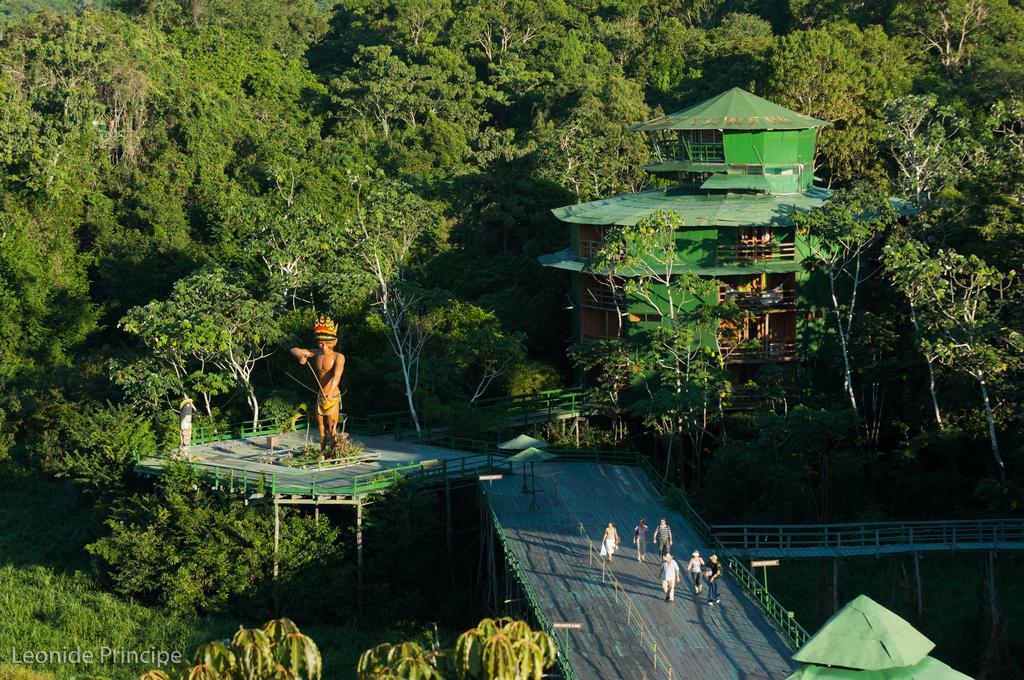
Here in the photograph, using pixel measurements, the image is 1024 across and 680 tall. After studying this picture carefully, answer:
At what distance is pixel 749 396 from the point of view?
154 feet

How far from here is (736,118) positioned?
169ft

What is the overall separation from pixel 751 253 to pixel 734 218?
1.39 metres

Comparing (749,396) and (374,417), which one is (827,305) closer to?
(749,396)

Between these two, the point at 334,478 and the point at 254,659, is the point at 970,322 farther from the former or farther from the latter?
the point at 254,659

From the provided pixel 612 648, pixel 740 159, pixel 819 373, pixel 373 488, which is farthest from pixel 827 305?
pixel 612 648

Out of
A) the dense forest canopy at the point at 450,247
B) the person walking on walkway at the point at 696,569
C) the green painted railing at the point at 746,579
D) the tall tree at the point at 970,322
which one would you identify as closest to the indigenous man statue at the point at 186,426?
the dense forest canopy at the point at 450,247

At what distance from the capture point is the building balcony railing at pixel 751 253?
4825 cm

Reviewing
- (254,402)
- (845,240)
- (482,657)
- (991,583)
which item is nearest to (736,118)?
(845,240)

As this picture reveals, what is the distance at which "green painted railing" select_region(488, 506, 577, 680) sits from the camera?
2736 cm

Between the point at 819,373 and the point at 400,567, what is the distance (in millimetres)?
16529

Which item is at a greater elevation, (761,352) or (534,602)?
(761,352)

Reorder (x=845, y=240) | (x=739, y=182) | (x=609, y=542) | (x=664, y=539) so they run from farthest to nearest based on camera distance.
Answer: (x=739, y=182) → (x=845, y=240) → (x=609, y=542) → (x=664, y=539)

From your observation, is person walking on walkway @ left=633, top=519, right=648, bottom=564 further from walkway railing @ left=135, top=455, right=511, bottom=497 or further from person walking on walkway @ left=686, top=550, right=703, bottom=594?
walkway railing @ left=135, top=455, right=511, bottom=497

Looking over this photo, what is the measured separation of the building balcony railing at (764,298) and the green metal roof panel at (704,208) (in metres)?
2.43
